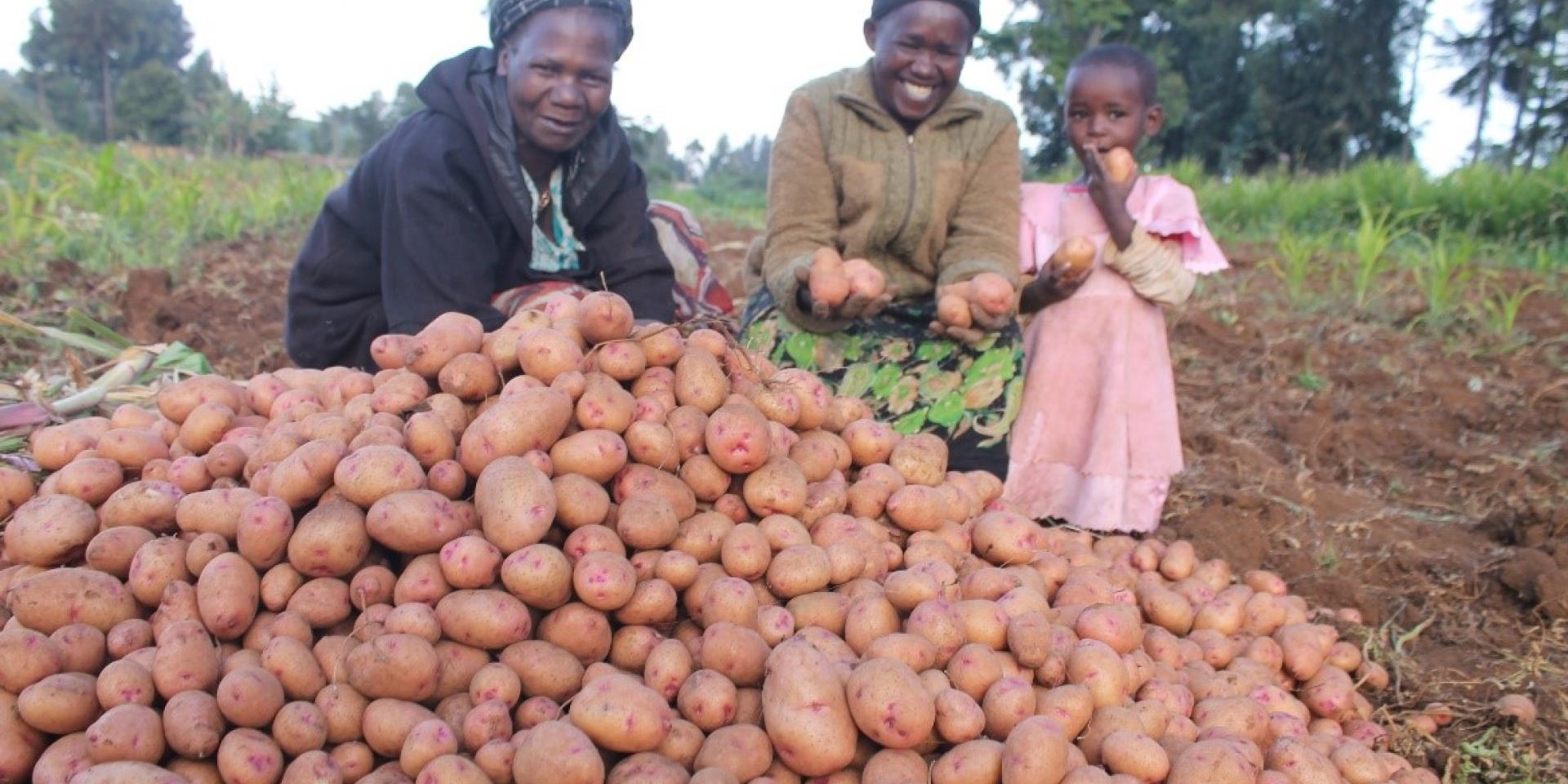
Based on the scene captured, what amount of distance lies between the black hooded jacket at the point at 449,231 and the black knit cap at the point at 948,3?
97 cm

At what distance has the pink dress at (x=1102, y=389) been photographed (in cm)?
337

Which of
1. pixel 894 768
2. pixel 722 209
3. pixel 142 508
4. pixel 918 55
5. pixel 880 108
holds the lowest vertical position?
pixel 894 768

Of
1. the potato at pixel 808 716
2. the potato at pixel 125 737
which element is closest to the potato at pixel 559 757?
the potato at pixel 808 716

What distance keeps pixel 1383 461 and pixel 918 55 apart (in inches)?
105

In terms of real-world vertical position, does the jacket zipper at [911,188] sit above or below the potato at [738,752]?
above

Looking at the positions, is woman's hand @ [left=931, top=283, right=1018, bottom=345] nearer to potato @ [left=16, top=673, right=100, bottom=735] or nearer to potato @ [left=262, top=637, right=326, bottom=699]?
potato @ [left=262, top=637, right=326, bottom=699]

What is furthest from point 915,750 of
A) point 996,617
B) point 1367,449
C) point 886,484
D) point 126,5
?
point 126,5

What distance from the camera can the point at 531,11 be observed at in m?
3.03

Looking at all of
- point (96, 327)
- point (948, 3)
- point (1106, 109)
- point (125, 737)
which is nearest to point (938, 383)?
point (1106, 109)

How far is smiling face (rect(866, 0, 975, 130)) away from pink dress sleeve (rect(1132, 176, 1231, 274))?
0.78m

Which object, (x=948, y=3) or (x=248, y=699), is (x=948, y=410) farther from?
(x=248, y=699)

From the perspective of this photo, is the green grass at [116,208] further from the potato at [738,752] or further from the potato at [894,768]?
the potato at [894,768]

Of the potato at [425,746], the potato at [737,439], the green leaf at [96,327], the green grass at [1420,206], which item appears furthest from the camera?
the green grass at [1420,206]

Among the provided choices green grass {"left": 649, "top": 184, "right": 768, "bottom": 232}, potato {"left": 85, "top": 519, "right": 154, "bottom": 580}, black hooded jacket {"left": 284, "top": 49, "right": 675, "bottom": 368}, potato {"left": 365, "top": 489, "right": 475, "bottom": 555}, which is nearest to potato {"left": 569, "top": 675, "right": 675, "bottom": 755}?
potato {"left": 365, "top": 489, "right": 475, "bottom": 555}
